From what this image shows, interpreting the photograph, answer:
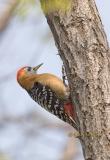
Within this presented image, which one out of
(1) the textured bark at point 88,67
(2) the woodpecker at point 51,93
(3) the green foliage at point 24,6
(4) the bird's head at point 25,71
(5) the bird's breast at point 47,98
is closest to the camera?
(3) the green foliage at point 24,6

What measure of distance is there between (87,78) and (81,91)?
14cm

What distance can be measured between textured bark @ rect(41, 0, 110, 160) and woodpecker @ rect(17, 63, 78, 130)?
3.85 feet

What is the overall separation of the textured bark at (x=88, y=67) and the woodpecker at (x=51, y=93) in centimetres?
117

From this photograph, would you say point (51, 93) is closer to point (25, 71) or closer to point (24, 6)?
point (25, 71)

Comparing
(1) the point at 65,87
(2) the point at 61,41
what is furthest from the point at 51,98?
(2) the point at 61,41

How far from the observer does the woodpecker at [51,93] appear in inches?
262

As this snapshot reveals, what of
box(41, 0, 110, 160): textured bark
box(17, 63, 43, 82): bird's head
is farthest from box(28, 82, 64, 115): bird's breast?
box(41, 0, 110, 160): textured bark

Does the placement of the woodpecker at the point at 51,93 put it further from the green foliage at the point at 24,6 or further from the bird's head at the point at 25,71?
the green foliage at the point at 24,6

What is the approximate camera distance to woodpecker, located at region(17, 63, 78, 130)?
6.66 meters

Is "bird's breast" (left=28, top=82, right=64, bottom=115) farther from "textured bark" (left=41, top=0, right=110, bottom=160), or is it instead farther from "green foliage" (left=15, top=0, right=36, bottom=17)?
"green foliage" (left=15, top=0, right=36, bottom=17)

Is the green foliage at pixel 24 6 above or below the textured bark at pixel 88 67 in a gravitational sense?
above

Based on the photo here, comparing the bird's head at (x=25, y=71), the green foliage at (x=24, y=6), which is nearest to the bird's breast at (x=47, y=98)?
the bird's head at (x=25, y=71)

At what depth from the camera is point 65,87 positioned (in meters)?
6.83

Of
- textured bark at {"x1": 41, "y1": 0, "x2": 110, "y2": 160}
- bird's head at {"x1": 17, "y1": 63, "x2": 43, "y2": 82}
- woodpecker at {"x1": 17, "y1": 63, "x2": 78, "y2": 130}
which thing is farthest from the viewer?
bird's head at {"x1": 17, "y1": 63, "x2": 43, "y2": 82}
